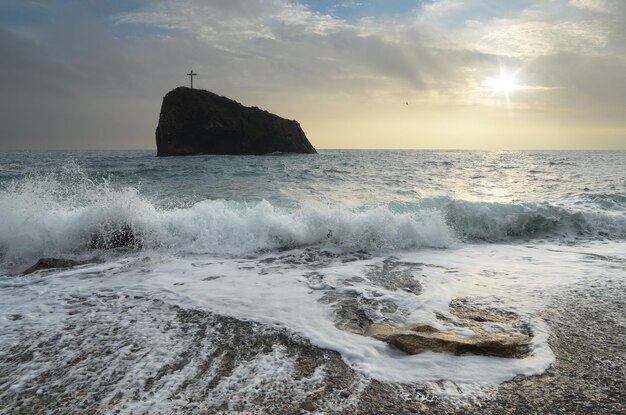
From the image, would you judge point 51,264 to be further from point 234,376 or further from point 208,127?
point 208,127

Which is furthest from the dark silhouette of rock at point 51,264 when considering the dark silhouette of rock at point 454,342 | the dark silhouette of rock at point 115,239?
the dark silhouette of rock at point 454,342

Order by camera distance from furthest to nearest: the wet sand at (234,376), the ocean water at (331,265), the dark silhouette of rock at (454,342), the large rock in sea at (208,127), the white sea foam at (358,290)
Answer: the large rock in sea at (208,127)
the ocean water at (331,265)
the dark silhouette of rock at (454,342)
the white sea foam at (358,290)
the wet sand at (234,376)

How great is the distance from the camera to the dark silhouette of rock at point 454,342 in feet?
10.4

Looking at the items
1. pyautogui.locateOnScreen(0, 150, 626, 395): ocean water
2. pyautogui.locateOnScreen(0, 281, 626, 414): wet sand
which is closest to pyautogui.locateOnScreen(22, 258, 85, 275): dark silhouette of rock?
pyautogui.locateOnScreen(0, 150, 626, 395): ocean water

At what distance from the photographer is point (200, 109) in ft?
187

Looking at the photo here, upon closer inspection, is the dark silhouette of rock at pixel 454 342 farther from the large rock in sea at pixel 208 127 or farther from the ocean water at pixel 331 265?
the large rock in sea at pixel 208 127

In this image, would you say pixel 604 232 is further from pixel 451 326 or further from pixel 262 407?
pixel 262 407

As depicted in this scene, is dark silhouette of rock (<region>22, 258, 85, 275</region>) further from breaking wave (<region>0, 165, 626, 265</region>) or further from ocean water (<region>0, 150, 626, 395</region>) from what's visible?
breaking wave (<region>0, 165, 626, 265</region>)

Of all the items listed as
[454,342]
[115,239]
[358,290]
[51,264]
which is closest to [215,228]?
[115,239]

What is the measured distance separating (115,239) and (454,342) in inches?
246

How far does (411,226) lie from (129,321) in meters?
5.72

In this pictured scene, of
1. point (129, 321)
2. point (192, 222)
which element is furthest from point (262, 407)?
point (192, 222)

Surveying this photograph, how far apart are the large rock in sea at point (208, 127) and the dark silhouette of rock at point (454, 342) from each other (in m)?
56.1

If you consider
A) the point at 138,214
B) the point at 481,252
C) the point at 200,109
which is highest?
the point at 200,109
